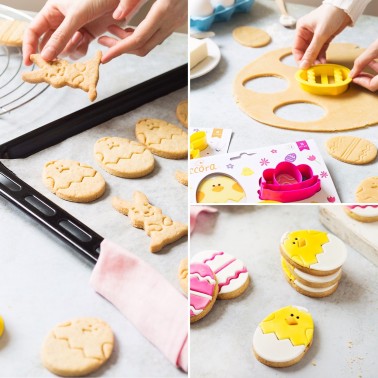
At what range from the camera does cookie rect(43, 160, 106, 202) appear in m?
1.14

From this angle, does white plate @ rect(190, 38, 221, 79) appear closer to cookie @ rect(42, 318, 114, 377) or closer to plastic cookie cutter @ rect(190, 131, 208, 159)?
plastic cookie cutter @ rect(190, 131, 208, 159)

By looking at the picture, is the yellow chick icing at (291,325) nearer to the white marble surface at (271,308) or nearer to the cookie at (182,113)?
the white marble surface at (271,308)

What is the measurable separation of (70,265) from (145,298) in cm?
15

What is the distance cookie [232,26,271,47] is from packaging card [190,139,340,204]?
16.9 inches

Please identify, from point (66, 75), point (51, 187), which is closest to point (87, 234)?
point (51, 187)

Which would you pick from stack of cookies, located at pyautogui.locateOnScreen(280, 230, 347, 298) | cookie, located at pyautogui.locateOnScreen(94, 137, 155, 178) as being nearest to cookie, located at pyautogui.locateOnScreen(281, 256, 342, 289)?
stack of cookies, located at pyautogui.locateOnScreen(280, 230, 347, 298)

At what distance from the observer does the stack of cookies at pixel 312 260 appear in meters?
1.03

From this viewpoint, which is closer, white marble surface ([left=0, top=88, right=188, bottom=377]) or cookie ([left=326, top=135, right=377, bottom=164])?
white marble surface ([left=0, top=88, right=188, bottom=377])

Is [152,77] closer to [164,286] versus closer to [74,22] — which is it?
[74,22]

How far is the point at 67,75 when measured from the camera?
4.24ft

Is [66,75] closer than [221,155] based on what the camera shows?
No

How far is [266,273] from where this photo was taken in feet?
3.56

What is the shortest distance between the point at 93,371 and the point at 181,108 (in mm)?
677

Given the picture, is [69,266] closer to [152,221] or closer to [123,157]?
[152,221]
